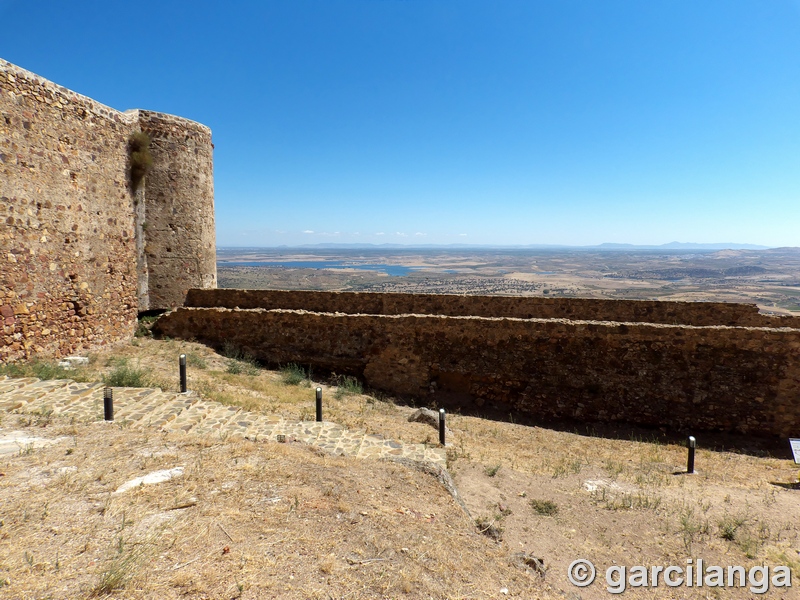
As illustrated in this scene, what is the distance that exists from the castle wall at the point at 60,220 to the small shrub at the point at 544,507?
9.57 metres

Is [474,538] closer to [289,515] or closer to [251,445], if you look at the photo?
[289,515]

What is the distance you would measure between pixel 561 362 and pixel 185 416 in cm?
771

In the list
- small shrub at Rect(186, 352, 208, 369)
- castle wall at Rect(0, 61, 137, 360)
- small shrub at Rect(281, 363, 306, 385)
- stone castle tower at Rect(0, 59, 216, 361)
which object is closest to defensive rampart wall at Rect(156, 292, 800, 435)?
small shrub at Rect(281, 363, 306, 385)

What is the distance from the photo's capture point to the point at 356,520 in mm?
4242

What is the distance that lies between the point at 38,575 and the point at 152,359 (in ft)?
25.8

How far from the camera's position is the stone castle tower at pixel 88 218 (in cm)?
805

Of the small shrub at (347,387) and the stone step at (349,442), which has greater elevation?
the stone step at (349,442)

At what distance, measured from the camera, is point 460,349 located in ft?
34.0

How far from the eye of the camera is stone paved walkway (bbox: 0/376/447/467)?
638 cm

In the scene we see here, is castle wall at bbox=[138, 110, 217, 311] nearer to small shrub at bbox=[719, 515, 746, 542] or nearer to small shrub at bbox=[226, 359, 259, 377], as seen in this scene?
small shrub at bbox=[226, 359, 259, 377]

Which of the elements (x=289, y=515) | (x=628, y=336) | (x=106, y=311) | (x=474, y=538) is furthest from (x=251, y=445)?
(x=628, y=336)

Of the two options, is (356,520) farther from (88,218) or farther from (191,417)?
(88,218)

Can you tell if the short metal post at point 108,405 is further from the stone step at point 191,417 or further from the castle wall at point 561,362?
the castle wall at point 561,362

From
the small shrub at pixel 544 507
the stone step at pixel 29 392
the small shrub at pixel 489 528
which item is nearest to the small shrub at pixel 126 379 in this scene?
the stone step at pixel 29 392
